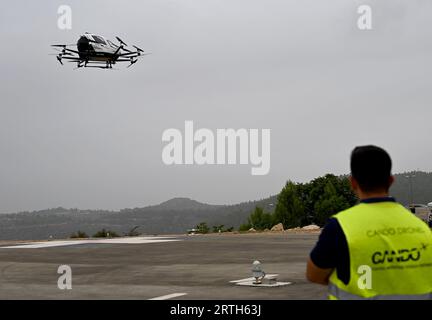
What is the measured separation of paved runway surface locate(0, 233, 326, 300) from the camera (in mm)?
12695

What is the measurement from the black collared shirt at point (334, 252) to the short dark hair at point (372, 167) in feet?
1.17

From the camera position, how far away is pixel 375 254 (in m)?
3.69

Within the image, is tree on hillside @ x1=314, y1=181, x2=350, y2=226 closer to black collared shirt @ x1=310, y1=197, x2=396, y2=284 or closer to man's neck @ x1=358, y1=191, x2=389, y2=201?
man's neck @ x1=358, y1=191, x2=389, y2=201

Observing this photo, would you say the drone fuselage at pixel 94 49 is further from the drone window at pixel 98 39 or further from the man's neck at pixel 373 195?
the man's neck at pixel 373 195

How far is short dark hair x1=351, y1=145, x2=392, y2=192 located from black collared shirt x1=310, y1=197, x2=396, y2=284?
14.0 inches

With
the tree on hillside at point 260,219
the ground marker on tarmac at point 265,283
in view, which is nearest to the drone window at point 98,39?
the ground marker on tarmac at point 265,283

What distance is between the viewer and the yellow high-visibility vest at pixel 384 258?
3693 mm

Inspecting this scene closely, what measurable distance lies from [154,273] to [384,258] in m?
13.8

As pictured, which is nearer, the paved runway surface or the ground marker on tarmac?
the paved runway surface

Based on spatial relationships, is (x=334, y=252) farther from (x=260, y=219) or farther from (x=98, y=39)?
(x=260, y=219)

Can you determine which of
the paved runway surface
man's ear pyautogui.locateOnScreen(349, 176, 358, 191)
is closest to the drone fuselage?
the paved runway surface
